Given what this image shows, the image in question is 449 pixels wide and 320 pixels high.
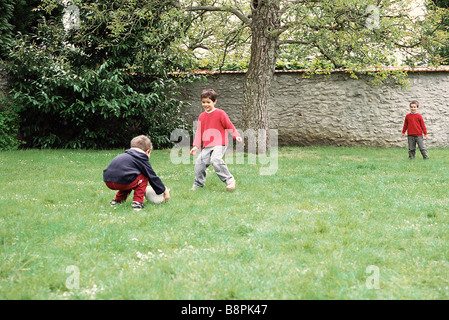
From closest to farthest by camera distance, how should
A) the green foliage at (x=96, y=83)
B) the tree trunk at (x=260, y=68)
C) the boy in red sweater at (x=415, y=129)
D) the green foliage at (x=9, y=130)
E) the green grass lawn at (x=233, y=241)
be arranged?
the green grass lawn at (x=233, y=241), the boy in red sweater at (x=415, y=129), the tree trunk at (x=260, y=68), the green foliage at (x=96, y=83), the green foliage at (x=9, y=130)

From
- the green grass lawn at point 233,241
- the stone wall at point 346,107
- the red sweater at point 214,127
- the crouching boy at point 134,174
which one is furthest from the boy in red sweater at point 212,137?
the stone wall at point 346,107

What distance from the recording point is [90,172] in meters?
8.12

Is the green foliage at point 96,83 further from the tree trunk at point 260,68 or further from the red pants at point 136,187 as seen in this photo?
the red pants at point 136,187

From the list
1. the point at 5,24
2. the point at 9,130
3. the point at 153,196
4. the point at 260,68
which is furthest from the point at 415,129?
the point at 5,24

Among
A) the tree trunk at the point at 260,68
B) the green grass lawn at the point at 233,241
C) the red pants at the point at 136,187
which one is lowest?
the green grass lawn at the point at 233,241

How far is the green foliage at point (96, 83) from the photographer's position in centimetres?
1173

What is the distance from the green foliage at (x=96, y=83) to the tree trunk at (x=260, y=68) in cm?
230

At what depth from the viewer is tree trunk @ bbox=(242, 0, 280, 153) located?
10789 mm

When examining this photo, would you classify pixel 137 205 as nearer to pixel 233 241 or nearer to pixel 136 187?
pixel 136 187

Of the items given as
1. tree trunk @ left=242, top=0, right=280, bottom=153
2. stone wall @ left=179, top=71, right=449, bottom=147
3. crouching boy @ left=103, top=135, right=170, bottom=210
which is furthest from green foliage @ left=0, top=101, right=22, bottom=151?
crouching boy @ left=103, top=135, right=170, bottom=210

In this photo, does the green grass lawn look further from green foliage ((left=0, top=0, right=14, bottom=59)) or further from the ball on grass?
green foliage ((left=0, top=0, right=14, bottom=59))

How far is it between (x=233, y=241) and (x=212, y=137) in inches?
114

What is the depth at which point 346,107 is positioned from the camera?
1388cm

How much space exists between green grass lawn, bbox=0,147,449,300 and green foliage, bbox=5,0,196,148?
18.0 ft
